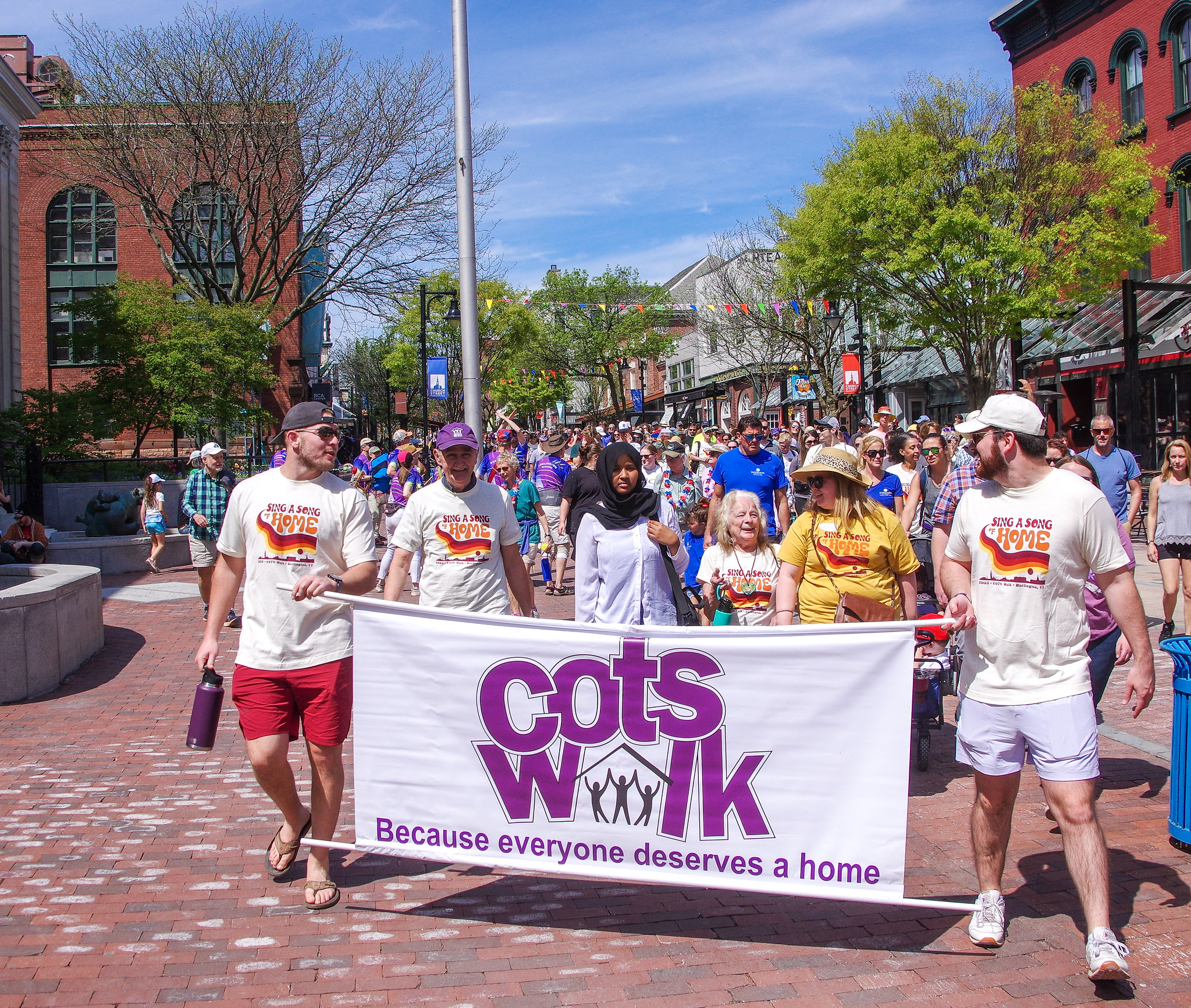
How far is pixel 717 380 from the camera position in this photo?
202ft

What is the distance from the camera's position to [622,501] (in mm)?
5570

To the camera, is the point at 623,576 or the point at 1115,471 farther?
the point at 1115,471

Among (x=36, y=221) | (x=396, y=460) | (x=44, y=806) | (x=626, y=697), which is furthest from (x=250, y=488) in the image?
(x=36, y=221)

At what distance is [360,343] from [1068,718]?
6970 centimetres

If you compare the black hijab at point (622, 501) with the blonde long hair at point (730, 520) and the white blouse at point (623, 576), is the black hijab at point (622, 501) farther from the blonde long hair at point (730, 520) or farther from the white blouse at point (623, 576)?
the blonde long hair at point (730, 520)

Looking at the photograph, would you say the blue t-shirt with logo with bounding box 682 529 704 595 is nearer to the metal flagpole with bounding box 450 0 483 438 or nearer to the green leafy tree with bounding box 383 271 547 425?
the metal flagpole with bounding box 450 0 483 438

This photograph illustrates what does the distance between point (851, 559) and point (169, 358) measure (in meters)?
19.8

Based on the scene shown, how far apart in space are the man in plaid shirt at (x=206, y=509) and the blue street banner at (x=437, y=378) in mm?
9399

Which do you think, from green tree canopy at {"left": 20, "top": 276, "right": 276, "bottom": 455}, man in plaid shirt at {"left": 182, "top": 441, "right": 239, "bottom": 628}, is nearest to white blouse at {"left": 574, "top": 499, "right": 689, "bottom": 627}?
→ man in plaid shirt at {"left": 182, "top": 441, "right": 239, "bottom": 628}

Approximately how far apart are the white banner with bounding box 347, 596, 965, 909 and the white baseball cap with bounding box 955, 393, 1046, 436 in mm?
842

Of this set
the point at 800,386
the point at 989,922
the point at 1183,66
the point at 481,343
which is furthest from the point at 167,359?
the point at 481,343

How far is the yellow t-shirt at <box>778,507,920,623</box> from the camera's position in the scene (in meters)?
5.01

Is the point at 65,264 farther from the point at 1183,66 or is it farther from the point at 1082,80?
the point at 1183,66

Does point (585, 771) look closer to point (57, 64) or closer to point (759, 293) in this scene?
point (57, 64)
